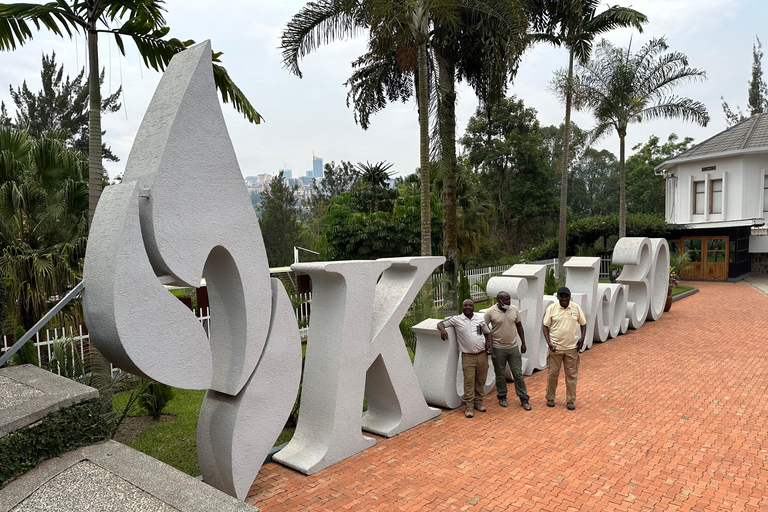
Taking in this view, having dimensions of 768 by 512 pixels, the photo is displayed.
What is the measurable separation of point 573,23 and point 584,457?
15.3 meters

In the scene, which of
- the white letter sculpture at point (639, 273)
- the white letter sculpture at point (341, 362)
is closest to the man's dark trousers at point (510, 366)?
the white letter sculpture at point (341, 362)

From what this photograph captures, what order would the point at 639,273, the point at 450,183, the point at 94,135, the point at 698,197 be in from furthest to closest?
the point at 698,197 → the point at 450,183 → the point at 639,273 → the point at 94,135

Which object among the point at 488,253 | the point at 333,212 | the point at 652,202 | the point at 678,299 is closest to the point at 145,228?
the point at 333,212

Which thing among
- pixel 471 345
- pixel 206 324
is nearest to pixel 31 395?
pixel 471 345

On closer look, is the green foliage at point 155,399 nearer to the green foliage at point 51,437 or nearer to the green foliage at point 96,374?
the green foliage at point 96,374

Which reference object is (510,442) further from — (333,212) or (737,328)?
(333,212)

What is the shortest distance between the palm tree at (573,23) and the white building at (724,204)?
31.6 ft

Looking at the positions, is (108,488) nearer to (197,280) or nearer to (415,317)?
(197,280)

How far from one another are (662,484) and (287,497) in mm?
3634

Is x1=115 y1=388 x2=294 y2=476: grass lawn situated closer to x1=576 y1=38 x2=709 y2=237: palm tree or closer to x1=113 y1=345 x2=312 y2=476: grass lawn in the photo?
x1=113 y1=345 x2=312 y2=476: grass lawn

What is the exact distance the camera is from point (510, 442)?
614 cm

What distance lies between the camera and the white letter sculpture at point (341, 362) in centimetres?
562

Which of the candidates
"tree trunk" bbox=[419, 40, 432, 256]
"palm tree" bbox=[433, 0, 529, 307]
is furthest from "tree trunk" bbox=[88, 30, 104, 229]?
"palm tree" bbox=[433, 0, 529, 307]

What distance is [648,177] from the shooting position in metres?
41.6
